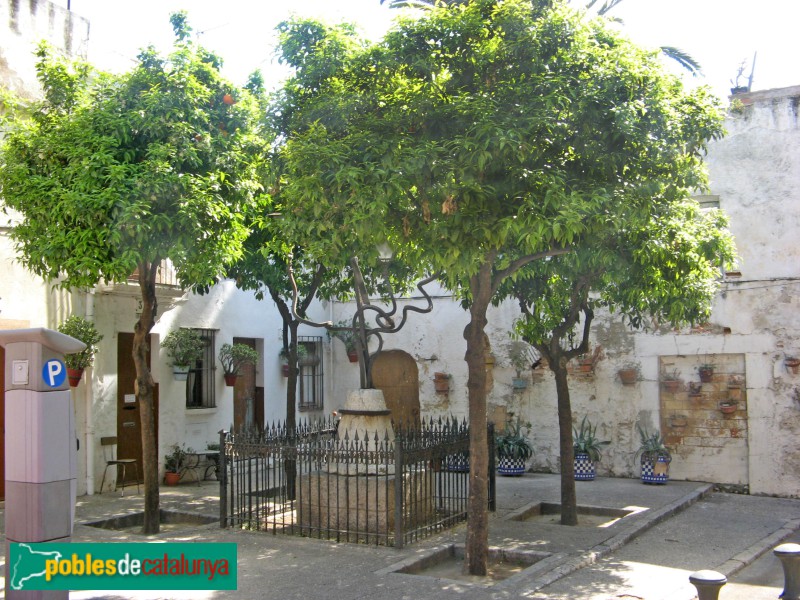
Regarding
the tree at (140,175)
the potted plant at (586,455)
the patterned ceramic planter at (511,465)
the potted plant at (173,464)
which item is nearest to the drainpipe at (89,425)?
the potted plant at (173,464)

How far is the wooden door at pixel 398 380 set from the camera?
1633 cm

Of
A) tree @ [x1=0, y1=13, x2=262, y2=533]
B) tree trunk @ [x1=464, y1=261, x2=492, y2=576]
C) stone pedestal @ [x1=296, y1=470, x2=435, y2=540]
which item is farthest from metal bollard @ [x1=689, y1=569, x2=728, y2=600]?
tree @ [x1=0, y1=13, x2=262, y2=533]

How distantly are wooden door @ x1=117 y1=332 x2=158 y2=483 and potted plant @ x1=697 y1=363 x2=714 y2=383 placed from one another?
367 inches

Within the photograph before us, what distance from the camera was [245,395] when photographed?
1564cm

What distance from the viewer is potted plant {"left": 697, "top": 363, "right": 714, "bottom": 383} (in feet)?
42.7

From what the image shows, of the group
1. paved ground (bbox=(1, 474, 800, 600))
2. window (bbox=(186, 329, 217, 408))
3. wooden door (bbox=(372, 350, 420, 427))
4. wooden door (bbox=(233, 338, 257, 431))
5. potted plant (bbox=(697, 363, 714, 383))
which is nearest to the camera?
paved ground (bbox=(1, 474, 800, 600))

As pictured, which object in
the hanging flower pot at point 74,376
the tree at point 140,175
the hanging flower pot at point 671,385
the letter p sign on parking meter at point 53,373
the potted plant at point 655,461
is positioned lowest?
the potted plant at point 655,461

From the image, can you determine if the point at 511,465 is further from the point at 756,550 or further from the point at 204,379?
the point at 204,379

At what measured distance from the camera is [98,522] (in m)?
9.44

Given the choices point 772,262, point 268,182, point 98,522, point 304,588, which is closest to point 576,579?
point 304,588

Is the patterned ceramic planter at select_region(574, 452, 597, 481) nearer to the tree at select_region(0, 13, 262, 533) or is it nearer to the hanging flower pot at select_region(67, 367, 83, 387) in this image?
the tree at select_region(0, 13, 262, 533)

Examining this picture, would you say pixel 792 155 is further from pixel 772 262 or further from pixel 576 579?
pixel 576 579

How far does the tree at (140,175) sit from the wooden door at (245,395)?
20.9ft

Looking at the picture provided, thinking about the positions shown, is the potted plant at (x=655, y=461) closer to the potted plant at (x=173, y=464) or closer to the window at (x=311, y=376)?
the window at (x=311, y=376)
